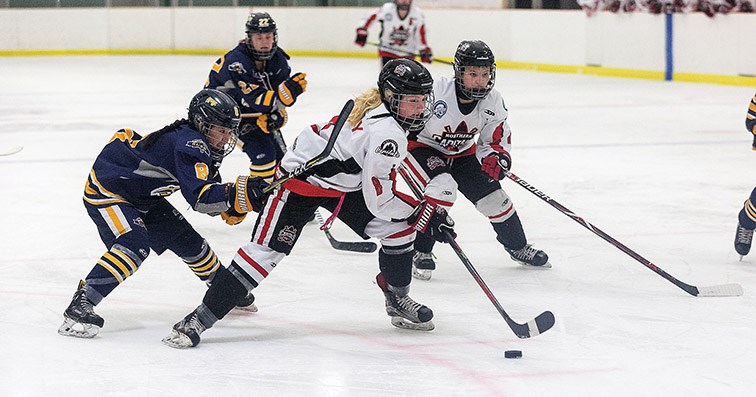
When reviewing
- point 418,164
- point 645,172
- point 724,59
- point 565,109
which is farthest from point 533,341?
point 724,59

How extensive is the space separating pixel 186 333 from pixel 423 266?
1.22 metres

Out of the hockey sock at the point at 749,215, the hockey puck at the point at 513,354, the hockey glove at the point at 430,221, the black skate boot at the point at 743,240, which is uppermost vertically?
the hockey glove at the point at 430,221

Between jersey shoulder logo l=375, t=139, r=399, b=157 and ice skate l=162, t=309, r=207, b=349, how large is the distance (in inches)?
28.5

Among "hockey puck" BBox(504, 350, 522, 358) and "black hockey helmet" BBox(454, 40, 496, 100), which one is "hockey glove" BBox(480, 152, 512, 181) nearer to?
"black hockey helmet" BBox(454, 40, 496, 100)

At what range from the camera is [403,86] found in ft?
10.5

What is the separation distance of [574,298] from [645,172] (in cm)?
289

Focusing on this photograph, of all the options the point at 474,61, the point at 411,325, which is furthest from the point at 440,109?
the point at 411,325

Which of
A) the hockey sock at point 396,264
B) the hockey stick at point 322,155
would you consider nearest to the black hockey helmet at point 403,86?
the hockey stick at point 322,155

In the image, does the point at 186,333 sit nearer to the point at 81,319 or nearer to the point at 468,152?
the point at 81,319

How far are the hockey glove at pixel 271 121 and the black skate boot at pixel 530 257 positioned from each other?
139 cm

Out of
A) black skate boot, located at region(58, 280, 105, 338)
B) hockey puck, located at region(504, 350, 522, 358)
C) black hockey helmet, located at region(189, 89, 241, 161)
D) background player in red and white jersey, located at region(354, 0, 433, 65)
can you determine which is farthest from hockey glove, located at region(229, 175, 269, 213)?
background player in red and white jersey, located at region(354, 0, 433, 65)

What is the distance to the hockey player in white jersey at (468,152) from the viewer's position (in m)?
4.08

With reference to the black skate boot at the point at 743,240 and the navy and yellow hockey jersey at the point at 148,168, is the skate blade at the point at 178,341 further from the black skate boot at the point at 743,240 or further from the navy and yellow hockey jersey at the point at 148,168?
the black skate boot at the point at 743,240

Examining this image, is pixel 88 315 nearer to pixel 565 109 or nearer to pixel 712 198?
pixel 712 198
